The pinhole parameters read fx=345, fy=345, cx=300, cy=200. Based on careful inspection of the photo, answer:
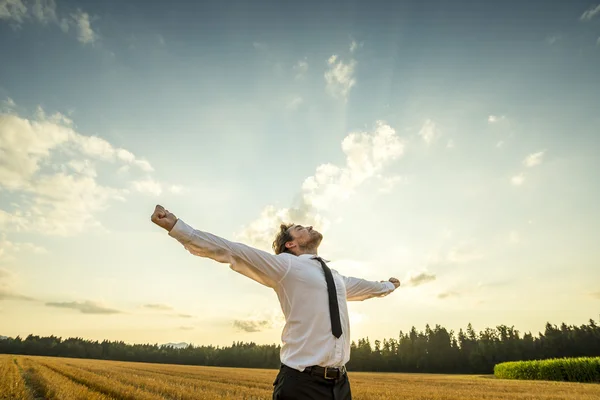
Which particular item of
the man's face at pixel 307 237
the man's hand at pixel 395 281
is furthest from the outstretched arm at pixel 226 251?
the man's hand at pixel 395 281

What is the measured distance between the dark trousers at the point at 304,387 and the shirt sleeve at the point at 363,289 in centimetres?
128

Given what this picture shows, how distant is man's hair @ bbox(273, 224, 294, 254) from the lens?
3.84m

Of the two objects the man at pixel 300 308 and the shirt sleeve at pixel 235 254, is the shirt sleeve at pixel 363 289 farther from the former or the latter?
the shirt sleeve at pixel 235 254

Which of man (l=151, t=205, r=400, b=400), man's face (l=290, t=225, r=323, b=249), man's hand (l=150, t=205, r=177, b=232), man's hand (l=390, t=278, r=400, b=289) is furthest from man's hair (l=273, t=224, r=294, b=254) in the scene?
man's hand (l=390, t=278, r=400, b=289)

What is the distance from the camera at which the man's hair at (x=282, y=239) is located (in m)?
3.84

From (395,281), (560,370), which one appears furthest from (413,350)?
(395,281)

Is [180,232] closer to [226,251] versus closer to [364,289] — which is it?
[226,251]

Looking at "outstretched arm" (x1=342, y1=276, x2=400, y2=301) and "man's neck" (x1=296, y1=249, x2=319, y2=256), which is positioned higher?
"man's neck" (x1=296, y1=249, x2=319, y2=256)

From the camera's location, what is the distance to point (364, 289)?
4191 millimetres

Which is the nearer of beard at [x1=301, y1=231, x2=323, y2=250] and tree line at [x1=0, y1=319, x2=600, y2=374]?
beard at [x1=301, y1=231, x2=323, y2=250]

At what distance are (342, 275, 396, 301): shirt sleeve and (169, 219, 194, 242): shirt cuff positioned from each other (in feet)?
6.47

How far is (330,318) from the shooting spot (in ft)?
9.96

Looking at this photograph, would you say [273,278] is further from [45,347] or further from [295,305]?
[45,347]

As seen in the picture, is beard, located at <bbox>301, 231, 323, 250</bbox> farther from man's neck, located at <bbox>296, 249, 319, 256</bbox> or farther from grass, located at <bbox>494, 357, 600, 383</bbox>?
grass, located at <bbox>494, 357, 600, 383</bbox>
